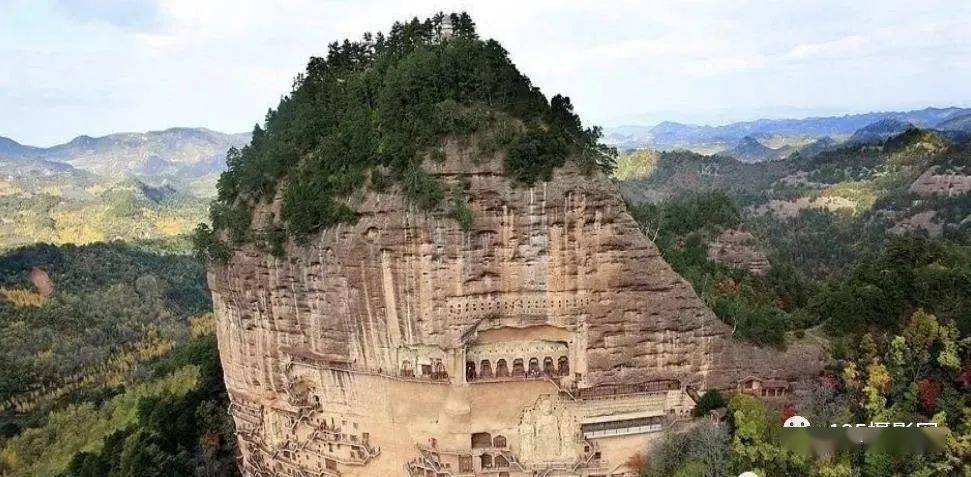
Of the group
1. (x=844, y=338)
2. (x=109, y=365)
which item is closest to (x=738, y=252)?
(x=844, y=338)

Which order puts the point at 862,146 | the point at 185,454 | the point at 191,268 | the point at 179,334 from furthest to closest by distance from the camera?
1. the point at 862,146
2. the point at 191,268
3. the point at 179,334
4. the point at 185,454

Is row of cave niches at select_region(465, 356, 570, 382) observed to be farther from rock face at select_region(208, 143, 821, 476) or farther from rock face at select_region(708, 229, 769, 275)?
rock face at select_region(708, 229, 769, 275)

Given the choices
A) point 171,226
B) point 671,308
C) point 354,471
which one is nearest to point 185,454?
point 354,471

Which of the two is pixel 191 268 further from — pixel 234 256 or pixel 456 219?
pixel 456 219

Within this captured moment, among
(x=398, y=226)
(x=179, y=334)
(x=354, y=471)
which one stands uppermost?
(x=398, y=226)

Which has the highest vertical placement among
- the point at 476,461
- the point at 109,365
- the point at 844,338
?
the point at 844,338

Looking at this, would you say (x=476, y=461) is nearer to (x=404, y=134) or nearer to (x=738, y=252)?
(x=404, y=134)
